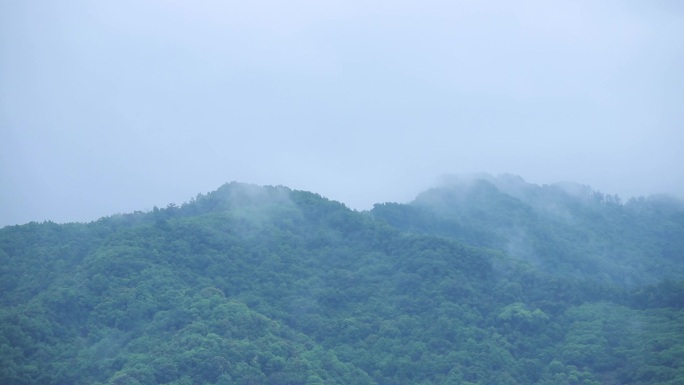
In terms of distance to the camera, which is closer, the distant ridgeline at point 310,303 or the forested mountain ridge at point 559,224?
the distant ridgeline at point 310,303

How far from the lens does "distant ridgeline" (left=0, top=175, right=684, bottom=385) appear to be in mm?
52344

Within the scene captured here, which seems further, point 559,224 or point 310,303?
point 559,224

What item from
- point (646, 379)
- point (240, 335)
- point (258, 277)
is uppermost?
point (258, 277)

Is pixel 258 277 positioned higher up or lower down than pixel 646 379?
higher up

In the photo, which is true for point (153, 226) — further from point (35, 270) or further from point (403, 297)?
point (403, 297)

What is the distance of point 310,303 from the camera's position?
198 feet

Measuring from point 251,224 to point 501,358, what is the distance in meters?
19.9

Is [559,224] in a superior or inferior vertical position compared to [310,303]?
superior

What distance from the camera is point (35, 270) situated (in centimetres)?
5981

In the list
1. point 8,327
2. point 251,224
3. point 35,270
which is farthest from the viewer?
point 251,224

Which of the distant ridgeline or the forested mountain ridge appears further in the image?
the forested mountain ridge

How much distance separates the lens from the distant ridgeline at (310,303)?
5234cm

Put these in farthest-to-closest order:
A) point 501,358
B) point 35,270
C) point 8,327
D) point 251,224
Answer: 1. point 251,224
2. point 35,270
3. point 501,358
4. point 8,327

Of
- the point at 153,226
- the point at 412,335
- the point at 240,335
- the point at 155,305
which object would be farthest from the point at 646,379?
the point at 153,226
